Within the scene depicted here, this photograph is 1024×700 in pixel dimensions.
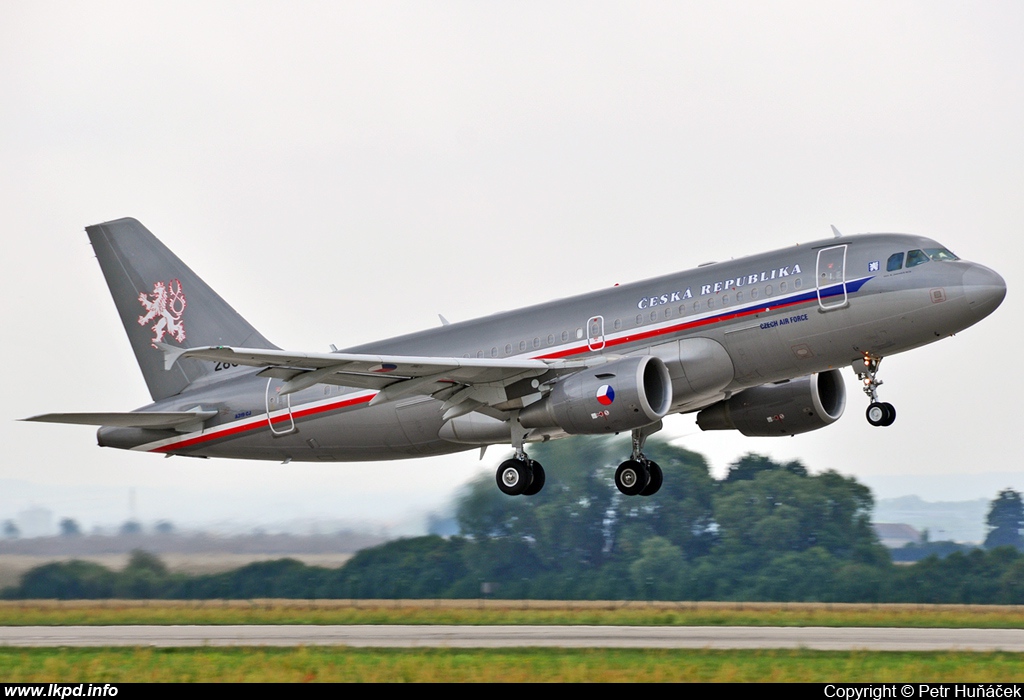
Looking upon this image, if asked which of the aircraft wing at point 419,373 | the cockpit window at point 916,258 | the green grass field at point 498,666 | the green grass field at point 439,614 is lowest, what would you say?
the green grass field at point 498,666

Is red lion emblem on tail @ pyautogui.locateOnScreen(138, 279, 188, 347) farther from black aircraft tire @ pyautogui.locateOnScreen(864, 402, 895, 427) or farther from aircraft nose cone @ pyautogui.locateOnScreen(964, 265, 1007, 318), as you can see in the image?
aircraft nose cone @ pyautogui.locateOnScreen(964, 265, 1007, 318)

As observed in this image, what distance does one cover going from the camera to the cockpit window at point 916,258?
26.2m

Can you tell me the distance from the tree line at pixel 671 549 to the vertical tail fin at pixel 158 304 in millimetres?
6586

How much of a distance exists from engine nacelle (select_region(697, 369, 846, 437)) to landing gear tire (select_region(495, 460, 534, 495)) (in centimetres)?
596

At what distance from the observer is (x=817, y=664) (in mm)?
22703

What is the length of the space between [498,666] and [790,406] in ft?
40.7

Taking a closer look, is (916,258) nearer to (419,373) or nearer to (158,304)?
(419,373)

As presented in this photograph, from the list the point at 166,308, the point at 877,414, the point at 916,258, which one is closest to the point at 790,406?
the point at 877,414

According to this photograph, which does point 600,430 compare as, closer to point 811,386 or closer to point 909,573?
point 811,386

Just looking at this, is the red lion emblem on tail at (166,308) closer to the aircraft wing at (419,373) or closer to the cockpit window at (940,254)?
the aircraft wing at (419,373)

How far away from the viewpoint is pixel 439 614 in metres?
34.7

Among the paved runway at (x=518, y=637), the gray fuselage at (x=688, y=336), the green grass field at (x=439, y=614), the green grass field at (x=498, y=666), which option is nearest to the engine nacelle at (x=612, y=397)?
the gray fuselage at (x=688, y=336)

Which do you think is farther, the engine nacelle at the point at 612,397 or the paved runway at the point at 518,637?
the engine nacelle at the point at 612,397

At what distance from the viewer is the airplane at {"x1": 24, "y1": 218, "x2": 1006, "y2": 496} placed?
86.2 ft
